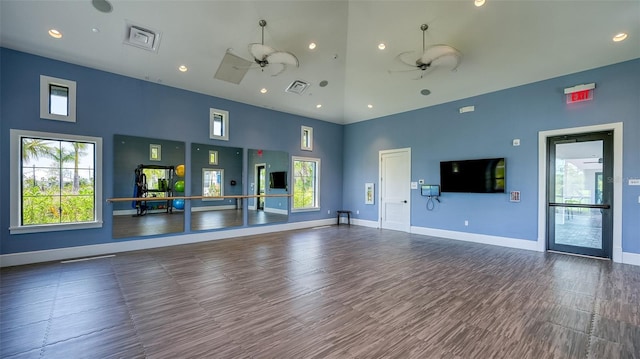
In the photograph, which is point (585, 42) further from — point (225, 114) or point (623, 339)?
point (225, 114)

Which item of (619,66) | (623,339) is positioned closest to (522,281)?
(623,339)

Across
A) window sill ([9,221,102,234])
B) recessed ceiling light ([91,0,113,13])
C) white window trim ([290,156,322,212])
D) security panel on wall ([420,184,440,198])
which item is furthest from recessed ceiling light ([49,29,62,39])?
security panel on wall ([420,184,440,198])

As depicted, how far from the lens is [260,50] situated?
439 centimetres

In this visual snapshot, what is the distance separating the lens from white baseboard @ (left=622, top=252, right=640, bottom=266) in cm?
466

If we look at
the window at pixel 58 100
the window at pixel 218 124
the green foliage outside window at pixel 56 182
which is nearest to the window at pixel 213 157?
the window at pixel 218 124

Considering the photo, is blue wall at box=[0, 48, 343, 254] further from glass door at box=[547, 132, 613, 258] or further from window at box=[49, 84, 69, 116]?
glass door at box=[547, 132, 613, 258]

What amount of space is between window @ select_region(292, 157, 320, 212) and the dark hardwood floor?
11.4 ft

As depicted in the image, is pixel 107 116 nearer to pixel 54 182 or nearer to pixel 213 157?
pixel 54 182

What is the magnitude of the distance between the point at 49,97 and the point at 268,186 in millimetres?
4888

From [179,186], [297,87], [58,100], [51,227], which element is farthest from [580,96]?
[51,227]

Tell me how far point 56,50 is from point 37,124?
4.34 feet

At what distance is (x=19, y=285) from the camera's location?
3.65m

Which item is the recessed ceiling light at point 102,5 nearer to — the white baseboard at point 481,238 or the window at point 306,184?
the window at point 306,184

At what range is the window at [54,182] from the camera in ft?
14.9
